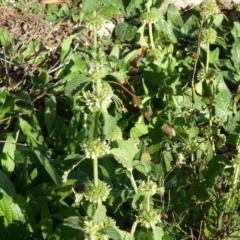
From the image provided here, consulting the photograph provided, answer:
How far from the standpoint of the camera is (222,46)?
4078 millimetres

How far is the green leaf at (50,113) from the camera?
3.46 metres

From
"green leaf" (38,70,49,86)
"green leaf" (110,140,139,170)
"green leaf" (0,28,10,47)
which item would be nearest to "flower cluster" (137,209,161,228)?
"green leaf" (110,140,139,170)

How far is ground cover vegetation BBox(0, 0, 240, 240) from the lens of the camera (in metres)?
2.30

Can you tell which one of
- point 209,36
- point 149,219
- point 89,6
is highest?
point 89,6

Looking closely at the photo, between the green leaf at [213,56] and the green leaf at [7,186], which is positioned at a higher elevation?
the green leaf at [213,56]

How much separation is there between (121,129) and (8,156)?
0.65m

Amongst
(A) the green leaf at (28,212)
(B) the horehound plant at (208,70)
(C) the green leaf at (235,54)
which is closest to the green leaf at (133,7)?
(C) the green leaf at (235,54)

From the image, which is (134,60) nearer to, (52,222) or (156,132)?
(156,132)

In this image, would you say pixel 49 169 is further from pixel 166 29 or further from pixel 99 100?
pixel 166 29

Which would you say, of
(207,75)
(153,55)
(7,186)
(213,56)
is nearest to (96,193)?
(7,186)

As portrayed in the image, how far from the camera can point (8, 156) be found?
10.2 ft

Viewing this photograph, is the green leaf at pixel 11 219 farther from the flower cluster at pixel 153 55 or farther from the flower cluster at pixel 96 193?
the flower cluster at pixel 153 55

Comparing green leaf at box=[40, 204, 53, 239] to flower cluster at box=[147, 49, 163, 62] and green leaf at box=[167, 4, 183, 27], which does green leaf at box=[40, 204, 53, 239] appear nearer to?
flower cluster at box=[147, 49, 163, 62]

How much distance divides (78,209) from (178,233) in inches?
17.5
